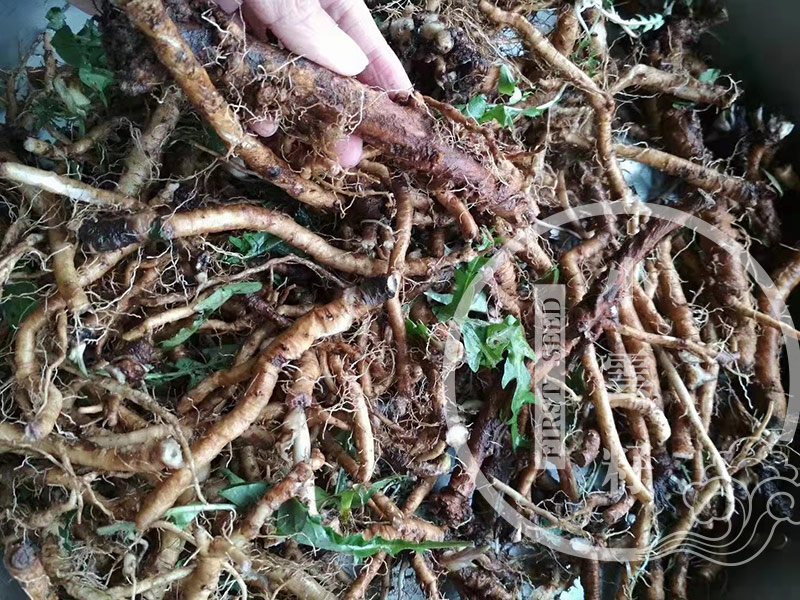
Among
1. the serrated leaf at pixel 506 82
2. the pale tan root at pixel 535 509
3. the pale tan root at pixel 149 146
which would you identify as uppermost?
the serrated leaf at pixel 506 82

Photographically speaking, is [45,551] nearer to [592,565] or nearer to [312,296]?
[312,296]

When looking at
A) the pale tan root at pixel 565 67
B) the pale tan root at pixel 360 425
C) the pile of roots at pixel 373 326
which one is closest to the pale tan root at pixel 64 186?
→ the pile of roots at pixel 373 326

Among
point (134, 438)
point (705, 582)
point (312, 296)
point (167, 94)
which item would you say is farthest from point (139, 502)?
point (705, 582)

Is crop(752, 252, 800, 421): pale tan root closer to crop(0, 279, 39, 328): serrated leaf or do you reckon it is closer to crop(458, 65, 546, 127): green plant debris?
crop(458, 65, 546, 127): green plant debris

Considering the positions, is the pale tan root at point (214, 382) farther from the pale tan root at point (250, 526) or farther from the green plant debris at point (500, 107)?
the green plant debris at point (500, 107)

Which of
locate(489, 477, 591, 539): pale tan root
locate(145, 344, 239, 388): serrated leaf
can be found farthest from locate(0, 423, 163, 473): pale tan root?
locate(489, 477, 591, 539): pale tan root

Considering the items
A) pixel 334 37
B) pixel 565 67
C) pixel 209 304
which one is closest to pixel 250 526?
pixel 209 304
